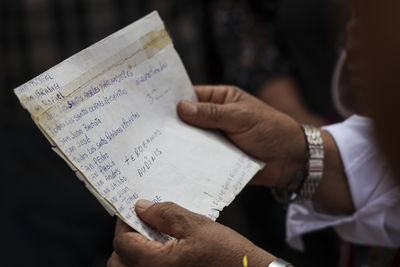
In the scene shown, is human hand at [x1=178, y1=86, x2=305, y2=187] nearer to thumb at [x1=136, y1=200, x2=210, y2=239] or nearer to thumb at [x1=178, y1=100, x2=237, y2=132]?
thumb at [x1=178, y1=100, x2=237, y2=132]

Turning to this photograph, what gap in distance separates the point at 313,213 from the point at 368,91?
0.54m

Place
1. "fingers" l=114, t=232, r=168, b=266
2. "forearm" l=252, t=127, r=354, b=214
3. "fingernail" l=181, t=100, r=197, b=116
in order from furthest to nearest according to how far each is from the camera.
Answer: "forearm" l=252, t=127, r=354, b=214
"fingernail" l=181, t=100, r=197, b=116
"fingers" l=114, t=232, r=168, b=266

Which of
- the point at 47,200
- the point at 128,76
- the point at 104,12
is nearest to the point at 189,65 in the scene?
the point at 104,12

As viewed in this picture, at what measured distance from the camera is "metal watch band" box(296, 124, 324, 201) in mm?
852

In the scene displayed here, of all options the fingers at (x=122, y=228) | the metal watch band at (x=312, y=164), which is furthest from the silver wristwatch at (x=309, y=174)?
the fingers at (x=122, y=228)

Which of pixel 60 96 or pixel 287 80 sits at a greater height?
pixel 60 96

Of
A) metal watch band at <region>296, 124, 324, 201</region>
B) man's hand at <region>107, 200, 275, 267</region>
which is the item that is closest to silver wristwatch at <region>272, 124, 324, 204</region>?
metal watch band at <region>296, 124, 324, 201</region>

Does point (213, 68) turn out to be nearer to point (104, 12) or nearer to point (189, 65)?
point (189, 65)

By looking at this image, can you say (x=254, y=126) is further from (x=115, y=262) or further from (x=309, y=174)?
(x=115, y=262)

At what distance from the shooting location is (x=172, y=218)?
60cm

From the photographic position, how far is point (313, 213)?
3.07ft

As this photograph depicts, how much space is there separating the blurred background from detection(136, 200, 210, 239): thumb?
70cm

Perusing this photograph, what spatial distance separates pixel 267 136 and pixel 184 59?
3.56 ft

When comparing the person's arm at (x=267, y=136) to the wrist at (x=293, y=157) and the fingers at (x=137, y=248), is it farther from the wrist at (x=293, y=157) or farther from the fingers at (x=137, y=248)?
the fingers at (x=137, y=248)
